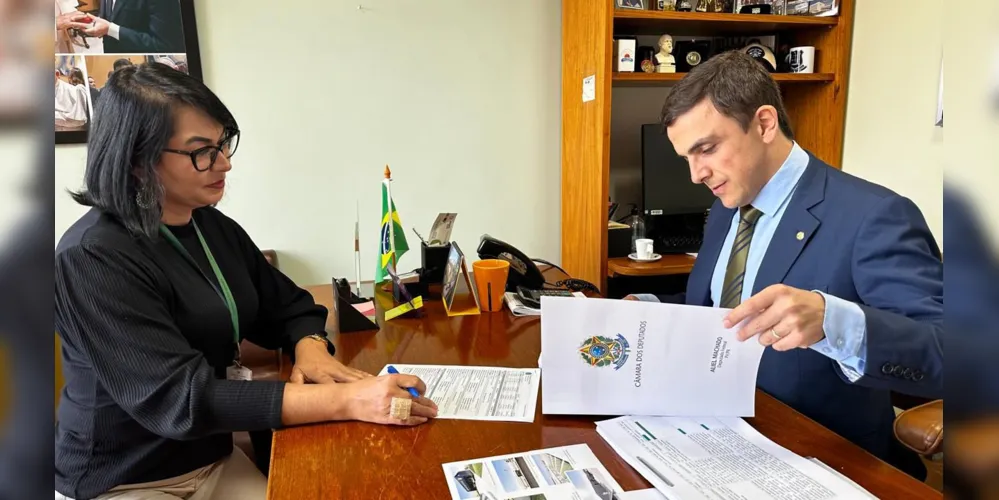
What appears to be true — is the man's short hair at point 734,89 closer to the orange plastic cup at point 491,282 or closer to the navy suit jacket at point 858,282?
the navy suit jacket at point 858,282

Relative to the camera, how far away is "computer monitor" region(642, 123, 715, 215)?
2.54m

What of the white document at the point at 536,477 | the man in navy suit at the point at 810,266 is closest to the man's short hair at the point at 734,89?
the man in navy suit at the point at 810,266

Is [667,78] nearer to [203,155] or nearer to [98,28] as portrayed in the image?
[203,155]

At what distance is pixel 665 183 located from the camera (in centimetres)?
256

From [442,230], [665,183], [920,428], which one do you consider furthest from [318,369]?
[665,183]

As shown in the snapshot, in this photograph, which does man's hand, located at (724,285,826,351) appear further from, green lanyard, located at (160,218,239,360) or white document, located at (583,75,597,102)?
white document, located at (583,75,597,102)

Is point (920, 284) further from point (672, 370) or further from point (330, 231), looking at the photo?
point (330, 231)

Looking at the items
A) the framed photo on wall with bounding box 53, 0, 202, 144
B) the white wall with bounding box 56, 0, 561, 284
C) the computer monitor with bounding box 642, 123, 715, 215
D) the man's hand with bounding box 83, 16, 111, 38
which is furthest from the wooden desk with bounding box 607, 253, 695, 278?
the man's hand with bounding box 83, 16, 111, 38

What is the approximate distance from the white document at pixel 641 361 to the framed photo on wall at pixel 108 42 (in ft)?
6.96

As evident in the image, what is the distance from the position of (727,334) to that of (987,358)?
838 millimetres

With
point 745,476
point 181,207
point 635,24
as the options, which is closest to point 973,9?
point 745,476

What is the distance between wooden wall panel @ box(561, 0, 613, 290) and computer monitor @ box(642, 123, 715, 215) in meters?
0.21

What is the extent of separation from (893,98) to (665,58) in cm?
90

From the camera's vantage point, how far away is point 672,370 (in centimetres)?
99
